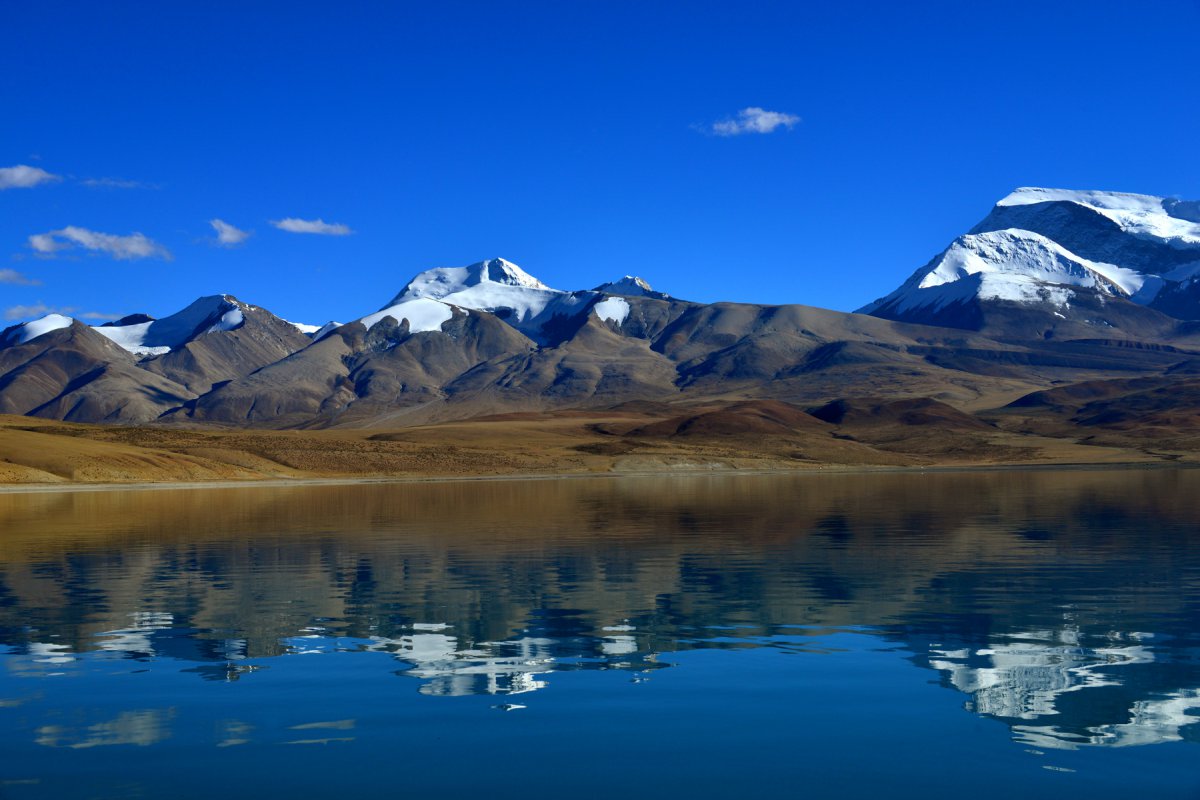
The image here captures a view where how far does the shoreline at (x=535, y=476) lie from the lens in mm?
111125

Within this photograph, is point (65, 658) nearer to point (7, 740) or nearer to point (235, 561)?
point (7, 740)

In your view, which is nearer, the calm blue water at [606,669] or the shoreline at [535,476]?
the calm blue water at [606,669]

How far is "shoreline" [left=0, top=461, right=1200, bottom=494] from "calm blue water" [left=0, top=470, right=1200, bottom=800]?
2797 inches

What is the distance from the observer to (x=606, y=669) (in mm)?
20219

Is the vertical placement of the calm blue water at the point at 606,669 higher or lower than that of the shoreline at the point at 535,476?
lower

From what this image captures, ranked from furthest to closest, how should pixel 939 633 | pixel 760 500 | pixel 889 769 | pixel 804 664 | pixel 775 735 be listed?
pixel 760 500 → pixel 939 633 → pixel 804 664 → pixel 775 735 → pixel 889 769

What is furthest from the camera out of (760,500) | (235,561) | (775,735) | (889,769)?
(760,500)

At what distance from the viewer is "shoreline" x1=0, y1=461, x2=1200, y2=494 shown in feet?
365

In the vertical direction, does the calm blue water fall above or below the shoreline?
below

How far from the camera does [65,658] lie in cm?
2170

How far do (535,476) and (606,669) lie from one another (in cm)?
12929

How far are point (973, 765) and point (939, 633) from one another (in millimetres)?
9646

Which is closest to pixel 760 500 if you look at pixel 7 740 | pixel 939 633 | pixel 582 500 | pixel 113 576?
pixel 582 500

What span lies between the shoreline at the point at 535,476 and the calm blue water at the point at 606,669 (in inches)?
2797
